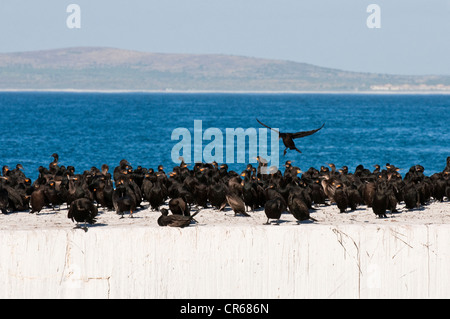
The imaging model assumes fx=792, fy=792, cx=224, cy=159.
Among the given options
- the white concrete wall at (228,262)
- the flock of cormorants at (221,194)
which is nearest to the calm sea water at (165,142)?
the flock of cormorants at (221,194)

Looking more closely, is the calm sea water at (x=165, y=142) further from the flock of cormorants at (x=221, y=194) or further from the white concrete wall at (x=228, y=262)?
the white concrete wall at (x=228, y=262)

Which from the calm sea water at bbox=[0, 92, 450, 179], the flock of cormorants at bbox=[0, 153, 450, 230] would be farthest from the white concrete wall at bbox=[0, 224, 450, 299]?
the calm sea water at bbox=[0, 92, 450, 179]

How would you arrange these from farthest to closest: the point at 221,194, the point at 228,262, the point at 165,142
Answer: the point at 165,142
the point at 221,194
the point at 228,262

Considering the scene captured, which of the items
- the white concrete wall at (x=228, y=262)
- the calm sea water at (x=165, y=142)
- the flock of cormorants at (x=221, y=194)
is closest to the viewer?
the white concrete wall at (x=228, y=262)

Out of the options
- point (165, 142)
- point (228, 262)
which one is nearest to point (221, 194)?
point (228, 262)

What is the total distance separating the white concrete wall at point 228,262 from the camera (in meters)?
14.1

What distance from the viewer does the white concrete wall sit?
46.4 ft

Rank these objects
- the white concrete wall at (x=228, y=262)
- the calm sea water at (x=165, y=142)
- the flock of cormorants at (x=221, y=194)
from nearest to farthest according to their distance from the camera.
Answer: the white concrete wall at (x=228, y=262), the flock of cormorants at (x=221, y=194), the calm sea water at (x=165, y=142)

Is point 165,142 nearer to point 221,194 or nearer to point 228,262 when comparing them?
point 221,194

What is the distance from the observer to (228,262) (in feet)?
47.1

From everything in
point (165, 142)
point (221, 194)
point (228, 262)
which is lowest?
point (165, 142)

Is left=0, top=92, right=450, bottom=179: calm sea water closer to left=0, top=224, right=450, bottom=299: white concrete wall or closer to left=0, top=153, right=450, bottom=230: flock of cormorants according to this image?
left=0, top=153, right=450, bottom=230: flock of cormorants

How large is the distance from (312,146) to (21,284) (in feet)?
187
